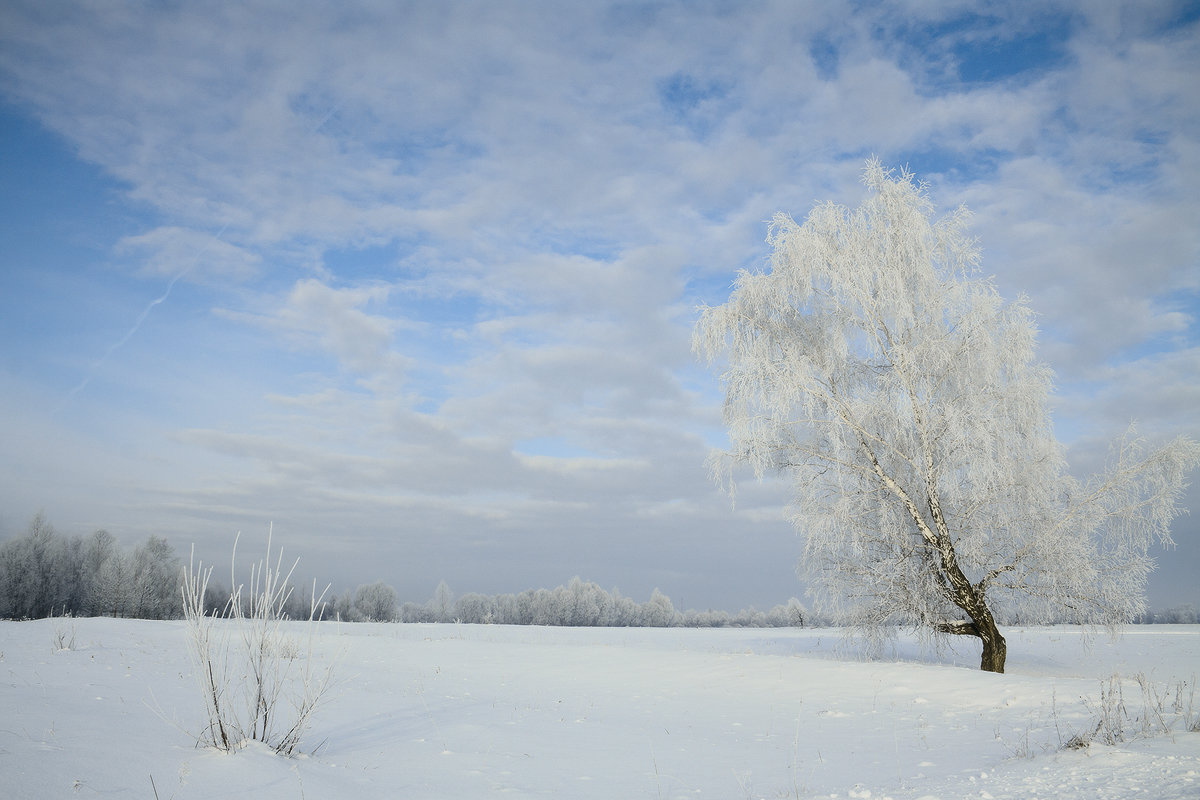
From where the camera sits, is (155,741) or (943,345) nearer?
(155,741)

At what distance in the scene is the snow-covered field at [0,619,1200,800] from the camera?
16.9ft

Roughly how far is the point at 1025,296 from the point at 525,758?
46.7ft

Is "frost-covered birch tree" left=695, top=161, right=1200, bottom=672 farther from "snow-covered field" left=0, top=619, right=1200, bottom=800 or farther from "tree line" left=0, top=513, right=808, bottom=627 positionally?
"tree line" left=0, top=513, right=808, bottom=627

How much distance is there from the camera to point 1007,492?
46.2ft

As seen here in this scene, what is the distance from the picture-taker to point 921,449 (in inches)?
576

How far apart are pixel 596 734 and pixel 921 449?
9900mm

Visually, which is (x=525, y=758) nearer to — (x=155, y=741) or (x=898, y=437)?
(x=155, y=741)

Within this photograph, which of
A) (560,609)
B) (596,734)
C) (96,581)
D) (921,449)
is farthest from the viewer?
(560,609)

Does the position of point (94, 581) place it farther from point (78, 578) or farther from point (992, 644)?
point (992, 644)

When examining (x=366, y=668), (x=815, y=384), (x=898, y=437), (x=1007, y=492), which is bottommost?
(x=366, y=668)

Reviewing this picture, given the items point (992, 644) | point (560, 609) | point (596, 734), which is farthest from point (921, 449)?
point (560, 609)

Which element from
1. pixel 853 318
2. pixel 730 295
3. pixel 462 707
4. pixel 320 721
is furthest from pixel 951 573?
pixel 320 721

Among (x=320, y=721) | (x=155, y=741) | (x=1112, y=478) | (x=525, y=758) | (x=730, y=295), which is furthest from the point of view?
(x=730, y=295)

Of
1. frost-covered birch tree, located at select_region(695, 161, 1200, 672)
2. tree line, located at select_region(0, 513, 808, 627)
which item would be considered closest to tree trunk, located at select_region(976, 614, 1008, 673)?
frost-covered birch tree, located at select_region(695, 161, 1200, 672)
